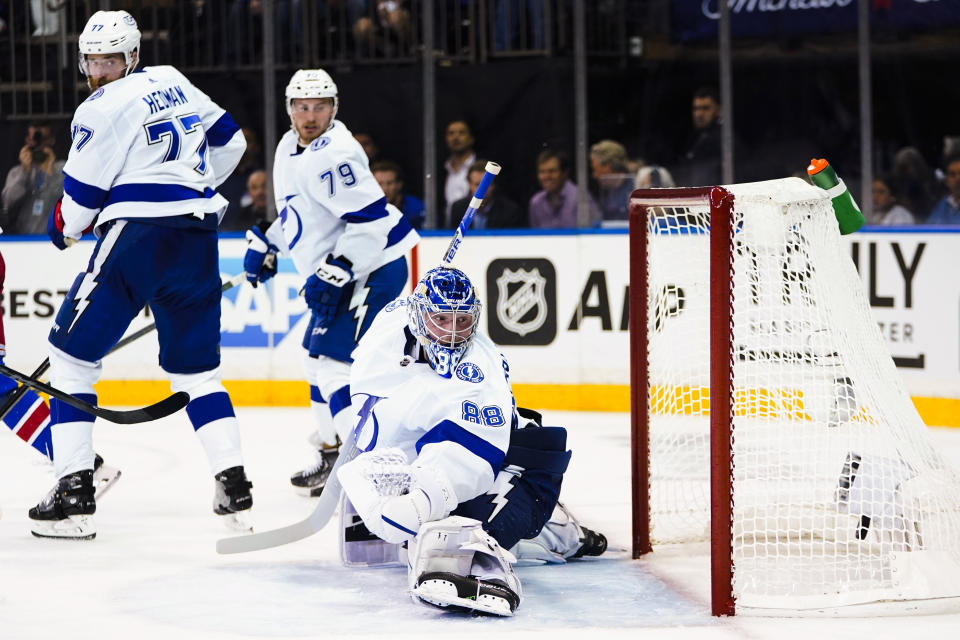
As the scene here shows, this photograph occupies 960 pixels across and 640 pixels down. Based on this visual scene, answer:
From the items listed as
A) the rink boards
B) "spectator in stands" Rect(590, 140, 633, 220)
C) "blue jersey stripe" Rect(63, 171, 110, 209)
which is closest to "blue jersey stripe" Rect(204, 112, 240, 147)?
"blue jersey stripe" Rect(63, 171, 110, 209)

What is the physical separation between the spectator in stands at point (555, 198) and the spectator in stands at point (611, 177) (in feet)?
0.21

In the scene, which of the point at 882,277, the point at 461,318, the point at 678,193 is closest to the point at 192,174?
the point at 461,318

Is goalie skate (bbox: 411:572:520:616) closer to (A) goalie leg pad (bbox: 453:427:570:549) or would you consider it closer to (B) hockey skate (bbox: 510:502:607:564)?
(A) goalie leg pad (bbox: 453:427:570:549)

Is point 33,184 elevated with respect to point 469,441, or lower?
elevated

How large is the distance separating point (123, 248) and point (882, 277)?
10.0 feet

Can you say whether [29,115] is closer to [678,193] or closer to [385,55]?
[385,55]

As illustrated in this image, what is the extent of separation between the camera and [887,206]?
19.7 ft

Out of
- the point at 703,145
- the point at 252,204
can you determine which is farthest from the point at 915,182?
the point at 252,204

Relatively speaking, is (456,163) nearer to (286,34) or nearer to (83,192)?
(286,34)

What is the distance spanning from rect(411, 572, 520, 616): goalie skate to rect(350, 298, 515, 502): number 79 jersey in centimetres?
18

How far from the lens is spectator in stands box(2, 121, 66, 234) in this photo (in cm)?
650

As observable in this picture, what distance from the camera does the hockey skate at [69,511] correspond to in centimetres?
352

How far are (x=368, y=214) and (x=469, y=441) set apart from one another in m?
1.38

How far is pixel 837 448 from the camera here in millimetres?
3221
